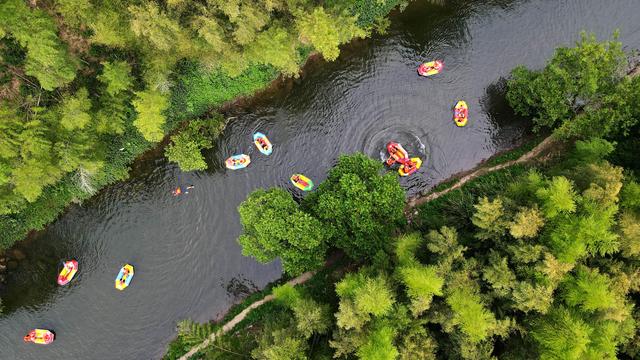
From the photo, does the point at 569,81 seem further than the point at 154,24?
Yes

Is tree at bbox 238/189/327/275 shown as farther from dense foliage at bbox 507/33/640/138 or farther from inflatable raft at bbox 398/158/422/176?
dense foliage at bbox 507/33/640/138

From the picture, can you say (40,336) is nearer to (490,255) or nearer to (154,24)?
(154,24)

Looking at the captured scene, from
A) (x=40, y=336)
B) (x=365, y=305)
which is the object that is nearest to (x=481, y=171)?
(x=365, y=305)

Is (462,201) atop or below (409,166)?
below

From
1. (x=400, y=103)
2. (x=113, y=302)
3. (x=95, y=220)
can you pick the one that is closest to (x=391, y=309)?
(x=400, y=103)

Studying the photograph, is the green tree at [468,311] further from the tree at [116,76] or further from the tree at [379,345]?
the tree at [116,76]

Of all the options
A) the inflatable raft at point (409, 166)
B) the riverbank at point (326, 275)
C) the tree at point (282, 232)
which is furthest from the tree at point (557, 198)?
the tree at point (282, 232)

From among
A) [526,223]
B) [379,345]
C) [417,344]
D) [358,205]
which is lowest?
[417,344]
